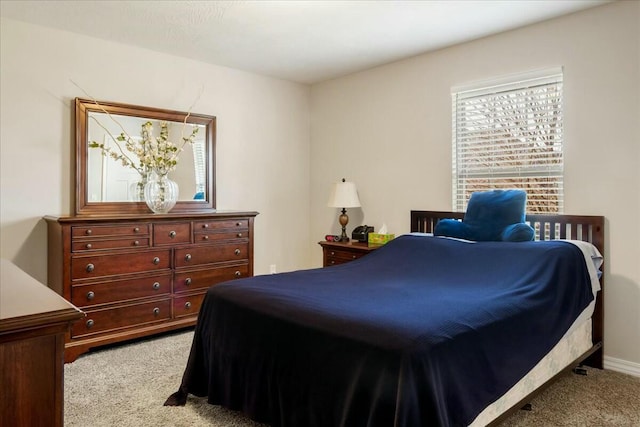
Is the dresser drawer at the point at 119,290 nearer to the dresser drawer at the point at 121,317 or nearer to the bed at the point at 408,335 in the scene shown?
the dresser drawer at the point at 121,317

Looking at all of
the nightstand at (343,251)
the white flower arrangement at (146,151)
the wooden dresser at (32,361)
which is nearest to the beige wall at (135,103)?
the white flower arrangement at (146,151)

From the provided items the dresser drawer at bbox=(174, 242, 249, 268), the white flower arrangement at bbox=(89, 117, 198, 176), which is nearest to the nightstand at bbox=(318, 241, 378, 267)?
the dresser drawer at bbox=(174, 242, 249, 268)

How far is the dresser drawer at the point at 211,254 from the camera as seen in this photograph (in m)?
3.59

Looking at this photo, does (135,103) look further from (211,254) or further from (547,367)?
(547,367)

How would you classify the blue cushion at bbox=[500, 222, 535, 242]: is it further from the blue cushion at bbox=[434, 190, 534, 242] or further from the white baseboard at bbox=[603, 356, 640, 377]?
the white baseboard at bbox=[603, 356, 640, 377]

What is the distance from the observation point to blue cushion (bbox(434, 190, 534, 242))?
2896mm

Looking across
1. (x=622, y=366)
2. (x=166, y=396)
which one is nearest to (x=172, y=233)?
(x=166, y=396)

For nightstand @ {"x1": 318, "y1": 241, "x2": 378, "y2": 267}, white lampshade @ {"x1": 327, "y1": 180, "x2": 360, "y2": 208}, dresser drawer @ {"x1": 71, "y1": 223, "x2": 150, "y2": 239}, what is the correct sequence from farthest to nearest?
white lampshade @ {"x1": 327, "y1": 180, "x2": 360, "y2": 208}, nightstand @ {"x1": 318, "y1": 241, "x2": 378, "y2": 267}, dresser drawer @ {"x1": 71, "y1": 223, "x2": 150, "y2": 239}

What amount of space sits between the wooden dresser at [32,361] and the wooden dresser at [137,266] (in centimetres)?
227

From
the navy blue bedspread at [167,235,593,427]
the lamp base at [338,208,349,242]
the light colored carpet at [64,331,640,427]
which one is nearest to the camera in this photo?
the navy blue bedspread at [167,235,593,427]

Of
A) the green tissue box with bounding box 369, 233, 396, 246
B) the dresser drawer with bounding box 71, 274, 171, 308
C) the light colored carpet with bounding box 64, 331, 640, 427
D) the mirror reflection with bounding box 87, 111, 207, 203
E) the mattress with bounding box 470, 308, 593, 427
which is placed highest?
the mirror reflection with bounding box 87, 111, 207, 203

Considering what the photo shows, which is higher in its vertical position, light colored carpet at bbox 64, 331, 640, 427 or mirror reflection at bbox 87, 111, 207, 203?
mirror reflection at bbox 87, 111, 207, 203

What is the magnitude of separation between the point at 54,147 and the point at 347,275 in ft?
7.95

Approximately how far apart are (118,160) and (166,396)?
1990 millimetres
